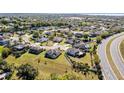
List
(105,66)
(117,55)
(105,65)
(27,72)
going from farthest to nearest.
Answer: (117,55) < (105,65) < (105,66) < (27,72)

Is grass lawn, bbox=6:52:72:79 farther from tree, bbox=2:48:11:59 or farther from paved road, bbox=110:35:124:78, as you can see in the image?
paved road, bbox=110:35:124:78

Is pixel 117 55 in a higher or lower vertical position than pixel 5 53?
higher

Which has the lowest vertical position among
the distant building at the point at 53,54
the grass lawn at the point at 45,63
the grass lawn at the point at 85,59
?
the grass lawn at the point at 45,63

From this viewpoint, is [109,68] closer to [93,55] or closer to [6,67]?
[93,55]

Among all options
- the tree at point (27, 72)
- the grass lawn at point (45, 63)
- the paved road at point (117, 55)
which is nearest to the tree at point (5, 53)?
the grass lawn at point (45, 63)

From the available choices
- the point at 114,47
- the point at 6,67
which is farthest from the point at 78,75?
the point at 114,47

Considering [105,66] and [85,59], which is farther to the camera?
[85,59]

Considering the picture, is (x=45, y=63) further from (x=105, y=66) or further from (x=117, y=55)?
(x=117, y=55)

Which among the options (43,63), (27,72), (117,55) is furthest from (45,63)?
(117,55)

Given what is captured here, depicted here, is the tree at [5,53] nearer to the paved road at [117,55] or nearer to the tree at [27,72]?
the tree at [27,72]
